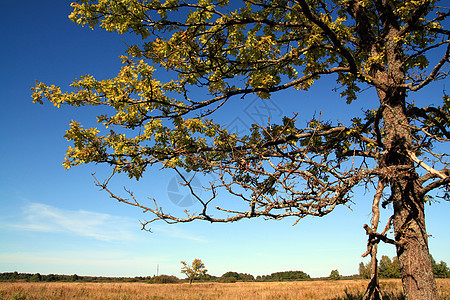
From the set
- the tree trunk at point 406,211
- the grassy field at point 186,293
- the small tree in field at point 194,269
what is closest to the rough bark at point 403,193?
the tree trunk at point 406,211

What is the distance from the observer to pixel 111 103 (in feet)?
18.7

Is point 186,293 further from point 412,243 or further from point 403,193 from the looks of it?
point 403,193

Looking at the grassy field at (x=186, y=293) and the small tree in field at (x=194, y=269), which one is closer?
the grassy field at (x=186, y=293)

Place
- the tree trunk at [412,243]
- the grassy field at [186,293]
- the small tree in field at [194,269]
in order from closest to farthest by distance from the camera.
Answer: the tree trunk at [412,243], the grassy field at [186,293], the small tree in field at [194,269]

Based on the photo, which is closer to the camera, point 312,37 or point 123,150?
point 312,37

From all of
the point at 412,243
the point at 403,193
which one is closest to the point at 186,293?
the point at 412,243

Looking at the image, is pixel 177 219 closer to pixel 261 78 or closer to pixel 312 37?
pixel 261 78

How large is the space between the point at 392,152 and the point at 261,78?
11.0 ft

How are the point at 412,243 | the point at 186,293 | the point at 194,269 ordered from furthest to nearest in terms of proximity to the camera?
1. the point at 194,269
2. the point at 186,293
3. the point at 412,243

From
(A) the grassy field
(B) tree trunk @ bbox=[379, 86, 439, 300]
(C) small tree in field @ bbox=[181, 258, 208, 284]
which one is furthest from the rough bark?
(C) small tree in field @ bbox=[181, 258, 208, 284]

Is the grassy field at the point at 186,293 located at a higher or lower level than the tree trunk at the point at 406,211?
lower

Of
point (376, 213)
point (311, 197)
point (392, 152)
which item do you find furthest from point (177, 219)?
point (392, 152)

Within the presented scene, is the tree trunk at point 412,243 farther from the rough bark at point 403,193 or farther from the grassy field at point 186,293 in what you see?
the grassy field at point 186,293

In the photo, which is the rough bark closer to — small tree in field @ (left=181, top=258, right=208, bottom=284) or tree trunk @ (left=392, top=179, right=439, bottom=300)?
tree trunk @ (left=392, top=179, right=439, bottom=300)
